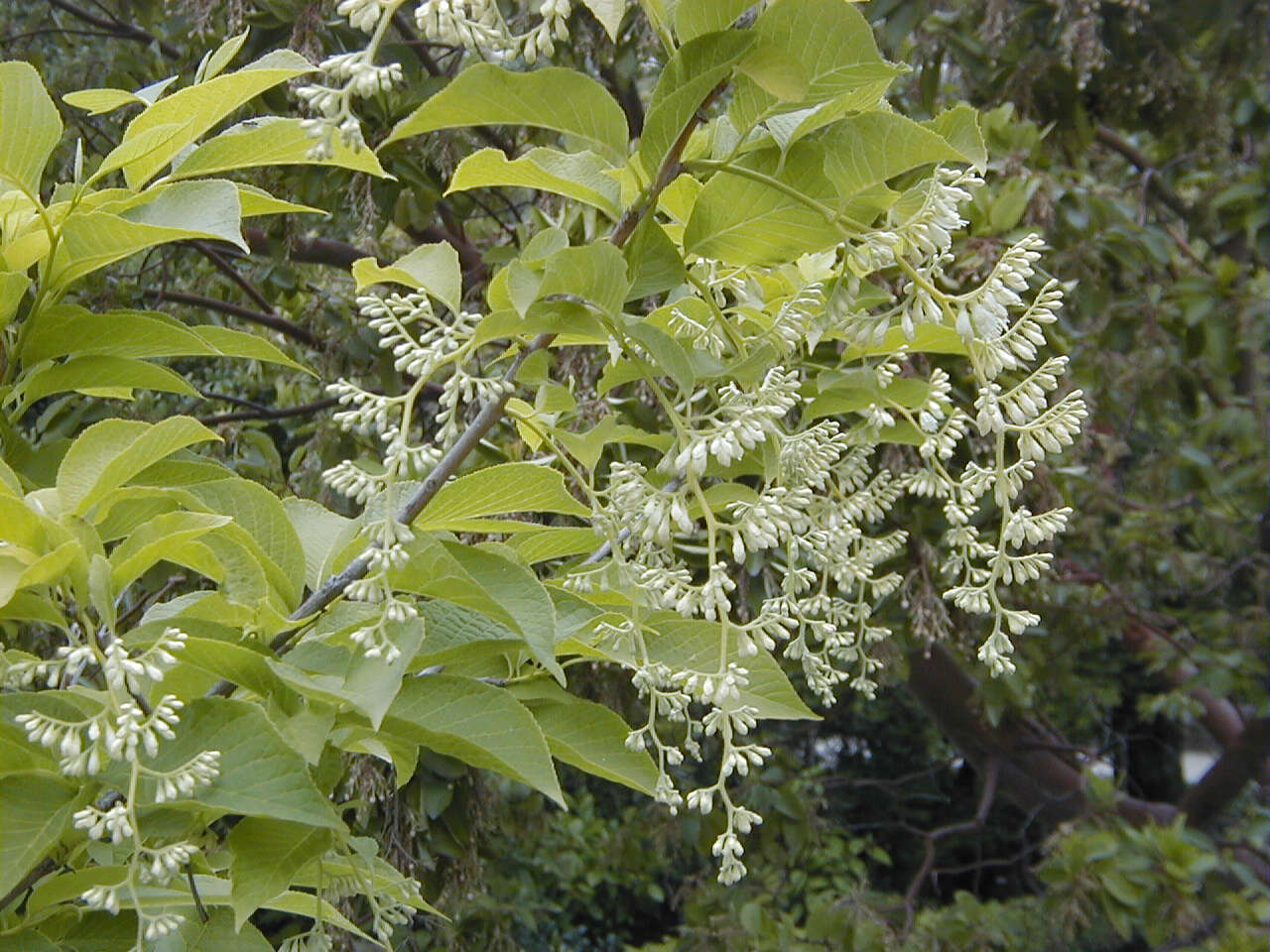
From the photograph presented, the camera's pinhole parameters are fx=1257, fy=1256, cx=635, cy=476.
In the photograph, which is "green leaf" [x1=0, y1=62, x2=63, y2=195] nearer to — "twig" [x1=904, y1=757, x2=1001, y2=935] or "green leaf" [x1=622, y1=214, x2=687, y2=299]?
"green leaf" [x1=622, y1=214, x2=687, y2=299]

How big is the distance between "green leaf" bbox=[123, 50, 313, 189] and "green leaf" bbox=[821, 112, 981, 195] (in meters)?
0.30

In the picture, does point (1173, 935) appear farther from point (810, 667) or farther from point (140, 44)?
point (140, 44)

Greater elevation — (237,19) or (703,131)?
(703,131)

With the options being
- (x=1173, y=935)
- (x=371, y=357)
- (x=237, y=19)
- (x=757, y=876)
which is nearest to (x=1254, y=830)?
(x=1173, y=935)

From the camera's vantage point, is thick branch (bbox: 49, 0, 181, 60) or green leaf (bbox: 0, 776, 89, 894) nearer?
green leaf (bbox: 0, 776, 89, 894)

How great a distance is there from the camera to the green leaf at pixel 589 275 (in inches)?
21.6

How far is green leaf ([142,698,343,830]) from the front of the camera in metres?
0.55

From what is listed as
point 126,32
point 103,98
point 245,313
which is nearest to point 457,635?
point 103,98

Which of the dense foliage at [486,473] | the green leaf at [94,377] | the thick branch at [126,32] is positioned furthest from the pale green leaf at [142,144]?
the thick branch at [126,32]

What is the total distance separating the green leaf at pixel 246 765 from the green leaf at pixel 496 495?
0.12m

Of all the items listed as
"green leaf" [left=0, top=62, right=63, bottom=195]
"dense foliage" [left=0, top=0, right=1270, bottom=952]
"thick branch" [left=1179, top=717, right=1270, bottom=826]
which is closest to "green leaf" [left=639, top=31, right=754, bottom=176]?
"dense foliage" [left=0, top=0, right=1270, bottom=952]

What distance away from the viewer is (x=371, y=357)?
2.07m

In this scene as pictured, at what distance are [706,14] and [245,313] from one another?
5.56 feet

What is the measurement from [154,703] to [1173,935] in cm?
329
